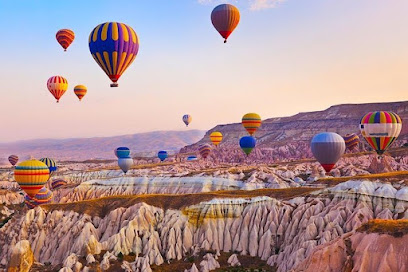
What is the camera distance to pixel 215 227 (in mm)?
56875

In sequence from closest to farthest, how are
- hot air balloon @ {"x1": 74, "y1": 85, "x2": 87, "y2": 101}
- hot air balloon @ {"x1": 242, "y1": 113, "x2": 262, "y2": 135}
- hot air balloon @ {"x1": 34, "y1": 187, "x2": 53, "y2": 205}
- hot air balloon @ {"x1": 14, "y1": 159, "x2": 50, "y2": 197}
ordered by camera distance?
hot air balloon @ {"x1": 14, "y1": 159, "x2": 50, "y2": 197} → hot air balloon @ {"x1": 34, "y1": 187, "x2": 53, "y2": 205} → hot air balloon @ {"x1": 74, "y1": 85, "x2": 87, "y2": 101} → hot air balloon @ {"x1": 242, "y1": 113, "x2": 262, "y2": 135}

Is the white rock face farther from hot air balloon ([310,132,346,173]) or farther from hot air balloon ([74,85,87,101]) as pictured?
hot air balloon ([74,85,87,101])

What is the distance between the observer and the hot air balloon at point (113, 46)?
59031mm

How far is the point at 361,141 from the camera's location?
153500 millimetres

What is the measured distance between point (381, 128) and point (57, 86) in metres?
69.8

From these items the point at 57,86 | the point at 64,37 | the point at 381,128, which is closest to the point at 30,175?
the point at 57,86

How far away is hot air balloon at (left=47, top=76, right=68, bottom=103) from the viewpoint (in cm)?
10119

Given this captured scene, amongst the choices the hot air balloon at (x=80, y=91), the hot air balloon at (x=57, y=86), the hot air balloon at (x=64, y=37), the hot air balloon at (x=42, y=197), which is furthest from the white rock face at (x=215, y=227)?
the hot air balloon at (x=80, y=91)

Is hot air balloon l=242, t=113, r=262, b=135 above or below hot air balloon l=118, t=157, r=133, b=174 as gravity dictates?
above

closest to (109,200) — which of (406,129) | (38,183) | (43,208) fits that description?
(43,208)

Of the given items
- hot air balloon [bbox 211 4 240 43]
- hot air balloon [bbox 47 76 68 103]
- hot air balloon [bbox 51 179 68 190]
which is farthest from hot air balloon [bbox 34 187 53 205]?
hot air balloon [bbox 211 4 240 43]

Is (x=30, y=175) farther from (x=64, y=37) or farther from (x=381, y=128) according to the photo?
(x=381, y=128)

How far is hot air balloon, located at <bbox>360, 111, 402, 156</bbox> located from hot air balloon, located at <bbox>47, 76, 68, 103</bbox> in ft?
219

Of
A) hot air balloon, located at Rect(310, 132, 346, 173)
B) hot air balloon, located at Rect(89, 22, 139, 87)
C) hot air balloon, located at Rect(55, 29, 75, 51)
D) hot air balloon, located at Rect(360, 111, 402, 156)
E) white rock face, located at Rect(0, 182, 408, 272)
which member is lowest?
white rock face, located at Rect(0, 182, 408, 272)
